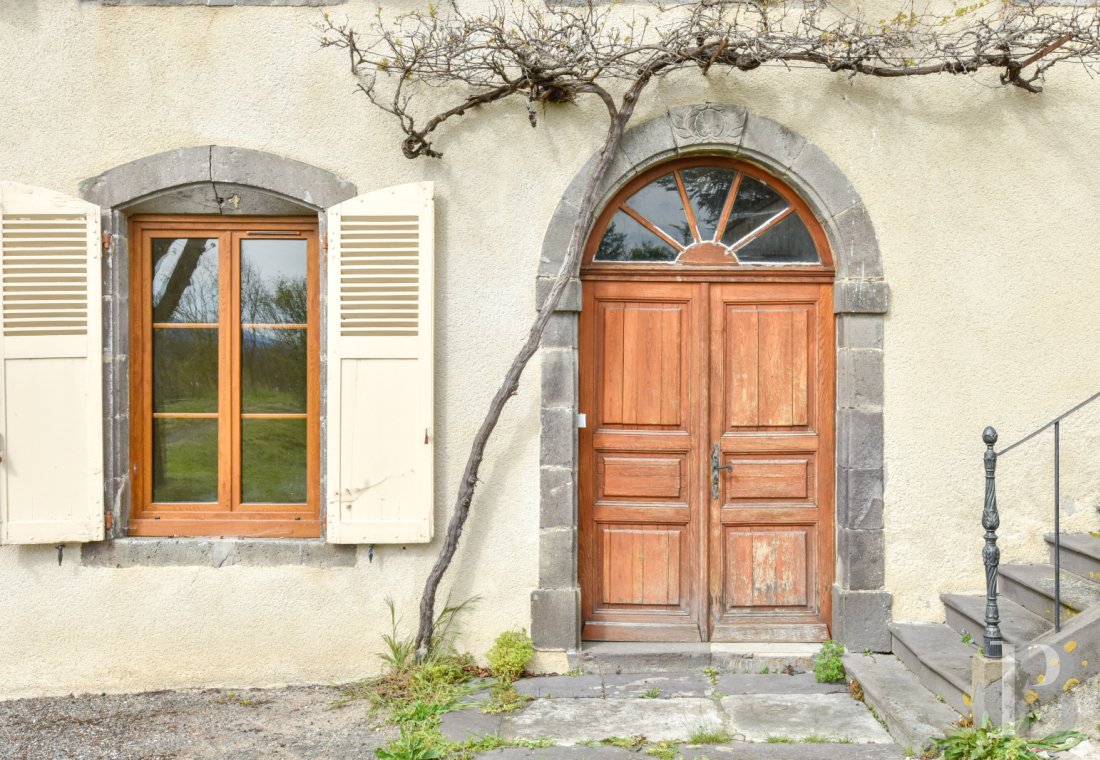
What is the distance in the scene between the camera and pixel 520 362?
4.21 metres

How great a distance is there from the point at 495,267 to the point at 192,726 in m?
2.60

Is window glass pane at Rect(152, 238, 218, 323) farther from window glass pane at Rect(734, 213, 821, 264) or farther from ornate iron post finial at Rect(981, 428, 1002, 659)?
ornate iron post finial at Rect(981, 428, 1002, 659)

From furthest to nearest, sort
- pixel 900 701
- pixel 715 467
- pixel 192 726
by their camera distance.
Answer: pixel 715 467
pixel 192 726
pixel 900 701

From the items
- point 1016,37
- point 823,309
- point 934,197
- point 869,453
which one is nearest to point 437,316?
point 823,309

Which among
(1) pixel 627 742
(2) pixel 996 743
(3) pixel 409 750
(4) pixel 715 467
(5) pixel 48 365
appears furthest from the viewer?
(4) pixel 715 467

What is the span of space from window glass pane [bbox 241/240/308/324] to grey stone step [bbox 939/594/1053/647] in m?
3.65

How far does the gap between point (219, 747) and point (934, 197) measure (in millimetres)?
4288

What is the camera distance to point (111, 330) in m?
4.34

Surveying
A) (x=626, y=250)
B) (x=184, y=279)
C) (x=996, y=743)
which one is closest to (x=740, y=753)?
(x=996, y=743)

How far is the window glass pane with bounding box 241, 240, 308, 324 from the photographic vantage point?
14.9ft

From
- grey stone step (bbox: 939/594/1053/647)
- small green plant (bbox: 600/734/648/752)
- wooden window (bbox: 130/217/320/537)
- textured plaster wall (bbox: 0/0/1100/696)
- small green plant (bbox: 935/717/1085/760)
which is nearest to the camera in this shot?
small green plant (bbox: 935/717/1085/760)

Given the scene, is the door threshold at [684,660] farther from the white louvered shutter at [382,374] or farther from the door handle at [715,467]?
the white louvered shutter at [382,374]

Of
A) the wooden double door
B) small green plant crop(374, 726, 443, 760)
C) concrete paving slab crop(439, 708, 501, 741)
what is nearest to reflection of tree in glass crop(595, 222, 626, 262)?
the wooden double door

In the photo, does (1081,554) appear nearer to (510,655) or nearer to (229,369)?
(510,655)
